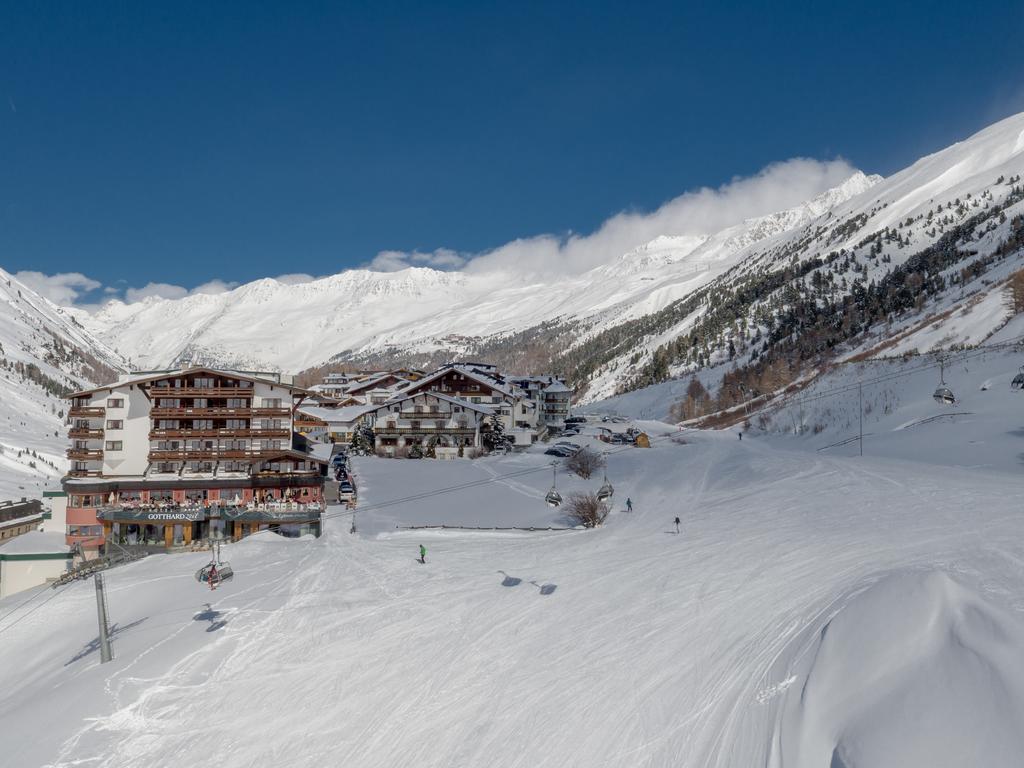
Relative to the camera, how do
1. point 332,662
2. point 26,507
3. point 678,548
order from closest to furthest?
point 332,662
point 678,548
point 26,507

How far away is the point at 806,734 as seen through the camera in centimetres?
1371

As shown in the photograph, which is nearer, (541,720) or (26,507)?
(541,720)

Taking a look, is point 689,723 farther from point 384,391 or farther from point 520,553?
point 384,391

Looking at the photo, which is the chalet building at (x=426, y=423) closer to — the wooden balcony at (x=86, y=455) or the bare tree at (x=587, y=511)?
the wooden balcony at (x=86, y=455)

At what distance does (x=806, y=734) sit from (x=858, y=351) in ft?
370

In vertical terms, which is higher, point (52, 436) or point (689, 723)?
point (52, 436)

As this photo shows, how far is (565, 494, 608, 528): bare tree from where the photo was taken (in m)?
39.3

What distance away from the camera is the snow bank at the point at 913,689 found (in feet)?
38.6

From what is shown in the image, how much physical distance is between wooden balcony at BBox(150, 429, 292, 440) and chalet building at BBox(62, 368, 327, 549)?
0.08 meters

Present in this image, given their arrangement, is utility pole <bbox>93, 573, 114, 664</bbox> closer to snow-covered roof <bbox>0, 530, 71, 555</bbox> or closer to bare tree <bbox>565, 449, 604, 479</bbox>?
snow-covered roof <bbox>0, 530, 71, 555</bbox>

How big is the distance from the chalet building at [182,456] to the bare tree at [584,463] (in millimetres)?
21474

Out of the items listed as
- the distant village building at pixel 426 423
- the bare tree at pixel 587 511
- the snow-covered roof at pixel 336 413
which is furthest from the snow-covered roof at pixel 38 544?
the snow-covered roof at pixel 336 413

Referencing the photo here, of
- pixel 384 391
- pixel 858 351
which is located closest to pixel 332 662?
pixel 384 391

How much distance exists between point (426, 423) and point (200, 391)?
92.8ft
